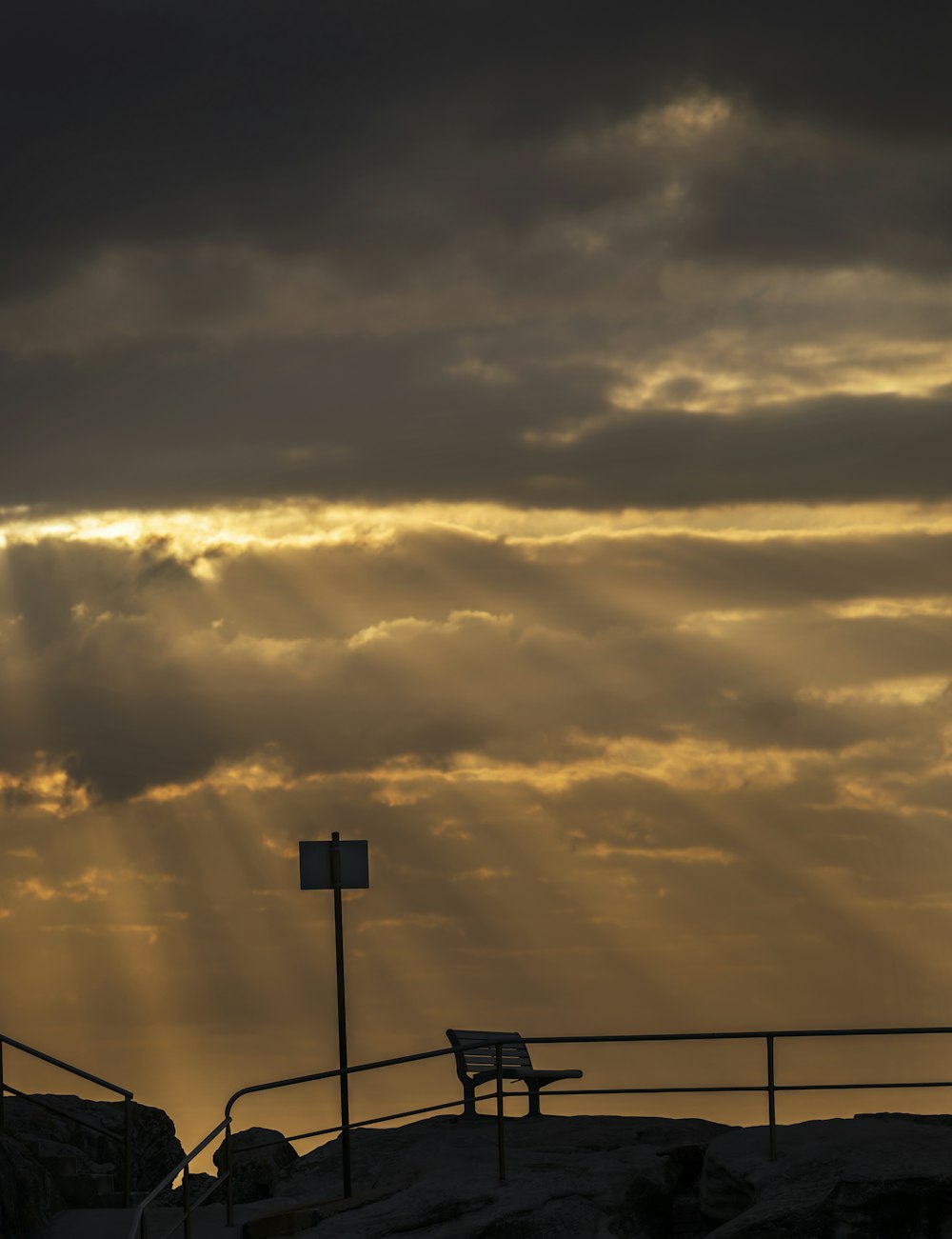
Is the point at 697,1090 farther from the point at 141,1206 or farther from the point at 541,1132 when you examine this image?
the point at 141,1206

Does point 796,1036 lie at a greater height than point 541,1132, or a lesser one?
greater

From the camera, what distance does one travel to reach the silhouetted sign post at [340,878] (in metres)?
19.6

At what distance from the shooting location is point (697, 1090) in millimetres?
19078

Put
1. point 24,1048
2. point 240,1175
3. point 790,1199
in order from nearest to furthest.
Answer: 1. point 790,1199
2. point 24,1048
3. point 240,1175

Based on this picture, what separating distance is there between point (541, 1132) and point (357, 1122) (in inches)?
137

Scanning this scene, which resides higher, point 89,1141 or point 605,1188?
point 605,1188

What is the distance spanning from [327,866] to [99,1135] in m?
8.62

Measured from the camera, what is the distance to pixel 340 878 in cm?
1966

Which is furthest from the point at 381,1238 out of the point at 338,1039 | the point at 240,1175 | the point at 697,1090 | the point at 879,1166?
the point at 240,1175

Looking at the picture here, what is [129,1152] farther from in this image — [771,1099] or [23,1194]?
[771,1099]

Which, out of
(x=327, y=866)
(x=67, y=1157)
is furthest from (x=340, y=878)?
(x=67, y=1157)

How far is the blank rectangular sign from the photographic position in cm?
1962

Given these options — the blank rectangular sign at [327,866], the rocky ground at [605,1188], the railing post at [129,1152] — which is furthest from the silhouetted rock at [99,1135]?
the blank rectangular sign at [327,866]

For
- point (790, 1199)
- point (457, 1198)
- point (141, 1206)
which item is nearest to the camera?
point (141, 1206)
